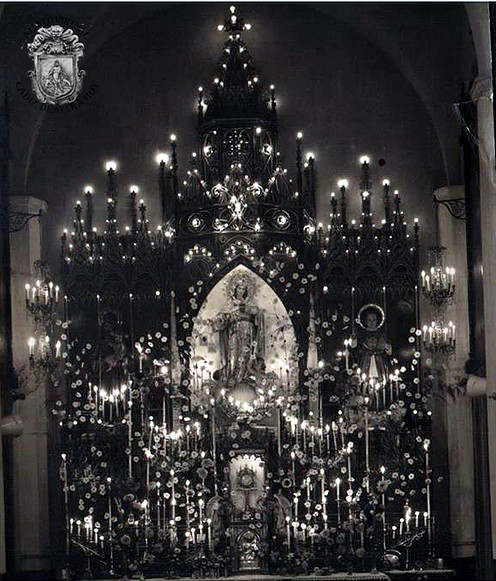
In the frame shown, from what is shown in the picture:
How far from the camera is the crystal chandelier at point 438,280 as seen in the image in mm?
15953

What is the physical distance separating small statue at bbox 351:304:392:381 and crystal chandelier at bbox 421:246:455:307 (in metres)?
0.62

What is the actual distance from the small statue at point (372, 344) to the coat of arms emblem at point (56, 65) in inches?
169

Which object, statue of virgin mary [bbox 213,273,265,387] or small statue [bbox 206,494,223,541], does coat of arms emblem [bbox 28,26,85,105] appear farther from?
small statue [bbox 206,494,223,541]

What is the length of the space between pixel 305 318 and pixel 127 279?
213 centimetres

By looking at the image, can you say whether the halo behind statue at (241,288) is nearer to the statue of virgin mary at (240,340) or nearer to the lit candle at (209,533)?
the statue of virgin mary at (240,340)

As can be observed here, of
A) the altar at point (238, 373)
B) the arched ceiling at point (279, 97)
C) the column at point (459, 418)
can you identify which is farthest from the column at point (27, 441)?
the column at point (459, 418)

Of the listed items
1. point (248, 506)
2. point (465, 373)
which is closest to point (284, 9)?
point (465, 373)

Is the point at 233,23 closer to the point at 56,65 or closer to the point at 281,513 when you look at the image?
the point at 56,65

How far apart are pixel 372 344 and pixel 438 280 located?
1.06 meters

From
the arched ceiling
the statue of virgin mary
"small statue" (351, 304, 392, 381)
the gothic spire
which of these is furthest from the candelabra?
"small statue" (351, 304, 392, 381)

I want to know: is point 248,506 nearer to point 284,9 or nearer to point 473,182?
point 473,182

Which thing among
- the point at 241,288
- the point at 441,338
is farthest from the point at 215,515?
the point at 441,338

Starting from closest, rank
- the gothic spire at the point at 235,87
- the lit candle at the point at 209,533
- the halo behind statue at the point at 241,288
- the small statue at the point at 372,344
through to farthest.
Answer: the lit candle at the point at 209,533 → the small statue at the point at 372,344 → the halo behind statue at the point at 241,288 → the gothic spire at the point at 235,87

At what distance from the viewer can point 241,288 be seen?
1623 cm
